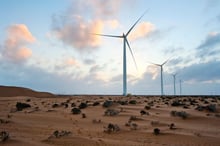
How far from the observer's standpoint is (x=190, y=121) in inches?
653

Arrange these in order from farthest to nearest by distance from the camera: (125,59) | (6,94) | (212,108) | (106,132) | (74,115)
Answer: (6,94) < (125,59) < (212,108) < (74,115) < (106,132)

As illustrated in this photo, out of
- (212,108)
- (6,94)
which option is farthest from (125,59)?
(212,108)

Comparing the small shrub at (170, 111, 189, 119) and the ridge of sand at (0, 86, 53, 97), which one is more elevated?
the ridge of sand at (0, 86, 53, 97)

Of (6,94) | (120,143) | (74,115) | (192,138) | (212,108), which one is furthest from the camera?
(6,94)

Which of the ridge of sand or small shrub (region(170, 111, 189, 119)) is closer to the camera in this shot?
small shrub (region(170, 111, 189, 119))

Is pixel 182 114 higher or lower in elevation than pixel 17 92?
lower

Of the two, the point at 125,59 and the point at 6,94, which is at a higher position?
the point at 125,59

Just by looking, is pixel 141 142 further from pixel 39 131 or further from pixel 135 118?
pixel 135 118

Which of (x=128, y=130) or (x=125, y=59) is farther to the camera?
(x=125, y=59)

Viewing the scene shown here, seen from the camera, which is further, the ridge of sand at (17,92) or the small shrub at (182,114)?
the ridge of sand at (17,92)

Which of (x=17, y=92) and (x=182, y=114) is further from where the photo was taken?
(x=17, y=92)

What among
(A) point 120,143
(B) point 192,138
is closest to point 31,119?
(A) point 120,143

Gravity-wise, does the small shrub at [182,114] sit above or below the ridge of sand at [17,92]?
below

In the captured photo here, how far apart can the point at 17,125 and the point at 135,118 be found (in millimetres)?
6245
